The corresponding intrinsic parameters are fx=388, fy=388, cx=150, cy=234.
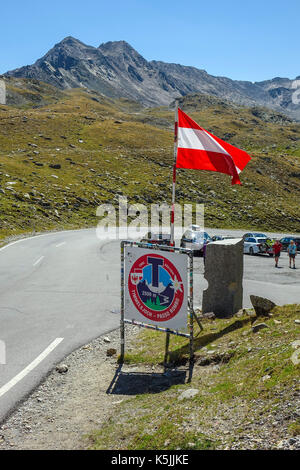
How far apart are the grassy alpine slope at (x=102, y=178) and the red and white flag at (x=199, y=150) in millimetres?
27366

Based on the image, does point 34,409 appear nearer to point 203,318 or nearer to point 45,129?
point 203,318

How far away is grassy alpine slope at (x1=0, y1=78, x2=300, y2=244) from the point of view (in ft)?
162

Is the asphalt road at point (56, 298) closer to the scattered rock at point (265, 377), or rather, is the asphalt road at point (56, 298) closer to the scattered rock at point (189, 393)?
the scattered rock at point (189, 393)

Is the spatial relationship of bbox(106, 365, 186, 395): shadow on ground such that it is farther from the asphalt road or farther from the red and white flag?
the red and white flag

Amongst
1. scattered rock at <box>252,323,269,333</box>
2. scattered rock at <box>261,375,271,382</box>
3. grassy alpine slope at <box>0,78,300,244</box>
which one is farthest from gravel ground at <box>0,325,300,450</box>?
grassy alpine slope at <box>0,78,300,244</box>

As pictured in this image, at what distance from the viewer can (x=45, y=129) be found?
287ft

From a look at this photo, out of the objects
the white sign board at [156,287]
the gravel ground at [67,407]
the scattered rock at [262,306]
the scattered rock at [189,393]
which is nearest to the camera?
the gravel ground at [67,407]

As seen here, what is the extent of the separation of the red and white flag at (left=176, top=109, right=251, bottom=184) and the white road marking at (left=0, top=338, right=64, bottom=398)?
5521 millimetres

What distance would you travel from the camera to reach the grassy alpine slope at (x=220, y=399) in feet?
15.1

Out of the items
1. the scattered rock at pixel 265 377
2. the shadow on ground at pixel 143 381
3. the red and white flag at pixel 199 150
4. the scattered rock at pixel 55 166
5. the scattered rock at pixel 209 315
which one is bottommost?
the shadow on ground at pixel 143 381

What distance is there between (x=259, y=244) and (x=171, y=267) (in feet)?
74.2

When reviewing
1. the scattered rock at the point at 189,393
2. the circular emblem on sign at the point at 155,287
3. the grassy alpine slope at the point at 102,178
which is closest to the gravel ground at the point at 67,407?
the scattered rock at the point at 189,393

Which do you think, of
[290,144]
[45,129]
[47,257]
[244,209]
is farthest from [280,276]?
[290,144]

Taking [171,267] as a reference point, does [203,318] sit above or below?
below
